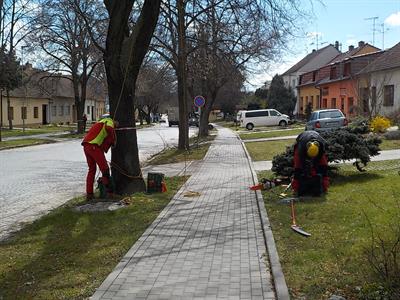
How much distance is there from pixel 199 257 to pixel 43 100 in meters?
61.9

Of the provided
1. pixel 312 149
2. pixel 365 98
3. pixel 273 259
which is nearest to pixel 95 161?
pixel 312 149

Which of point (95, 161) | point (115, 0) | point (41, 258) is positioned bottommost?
point (41, 258)

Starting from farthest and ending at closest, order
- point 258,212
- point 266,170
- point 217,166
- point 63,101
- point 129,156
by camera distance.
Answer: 1. point 63,101
2. point 217,166
3. point 266,170
4. point 129,156
5. point 258,212

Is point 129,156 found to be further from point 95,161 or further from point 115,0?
point 115,0

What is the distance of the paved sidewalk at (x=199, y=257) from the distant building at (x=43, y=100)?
1484 inches

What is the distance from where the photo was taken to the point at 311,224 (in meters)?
7.86

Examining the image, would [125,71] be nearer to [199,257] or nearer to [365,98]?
[199,257]

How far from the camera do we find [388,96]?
37562 millimetres

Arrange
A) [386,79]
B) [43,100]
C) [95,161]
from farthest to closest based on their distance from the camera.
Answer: [43,100], [386,79], [95,161]

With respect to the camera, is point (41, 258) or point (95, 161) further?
point (95, 161)

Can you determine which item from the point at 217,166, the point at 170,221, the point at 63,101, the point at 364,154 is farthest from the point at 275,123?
the point at 170,221

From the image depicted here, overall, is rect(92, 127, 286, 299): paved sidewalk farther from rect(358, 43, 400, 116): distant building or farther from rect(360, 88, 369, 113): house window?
rect(358, 43, 400, 116): distant building

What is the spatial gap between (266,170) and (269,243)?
917cm

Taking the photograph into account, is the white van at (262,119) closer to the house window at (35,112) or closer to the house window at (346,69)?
the house window at (346,69)
